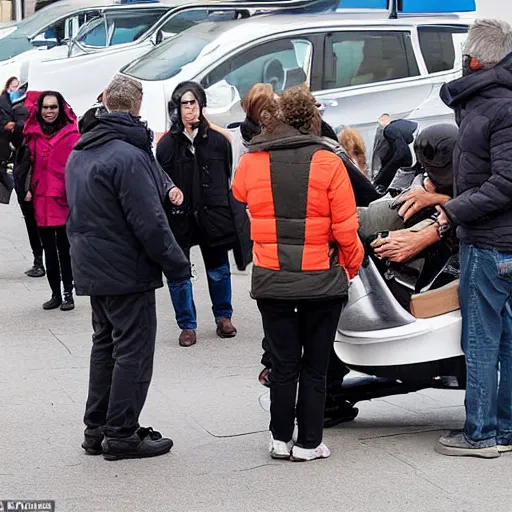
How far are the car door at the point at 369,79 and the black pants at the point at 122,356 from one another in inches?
275

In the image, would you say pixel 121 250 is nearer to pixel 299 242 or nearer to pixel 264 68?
A: pixel 299 242

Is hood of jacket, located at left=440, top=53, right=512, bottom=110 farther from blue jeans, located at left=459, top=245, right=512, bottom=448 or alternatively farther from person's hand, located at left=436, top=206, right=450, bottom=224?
blue jeans, located at left=459, top=245, right=512, bottom=448

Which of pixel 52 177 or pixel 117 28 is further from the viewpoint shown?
pixel 117 28

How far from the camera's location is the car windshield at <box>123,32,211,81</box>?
12.9 meters

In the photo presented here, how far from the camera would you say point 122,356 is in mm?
5664

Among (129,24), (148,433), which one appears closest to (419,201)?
(148,433)

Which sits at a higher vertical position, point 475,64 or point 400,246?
point 475,64

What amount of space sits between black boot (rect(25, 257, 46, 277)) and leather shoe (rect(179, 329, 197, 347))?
2.91 metres

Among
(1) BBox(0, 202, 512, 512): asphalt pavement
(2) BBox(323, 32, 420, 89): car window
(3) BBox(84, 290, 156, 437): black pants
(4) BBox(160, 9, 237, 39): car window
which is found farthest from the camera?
(4) BBox(160, 9, 237, 39): car window

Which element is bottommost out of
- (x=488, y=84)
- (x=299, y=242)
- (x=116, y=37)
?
(x=116, y=37)

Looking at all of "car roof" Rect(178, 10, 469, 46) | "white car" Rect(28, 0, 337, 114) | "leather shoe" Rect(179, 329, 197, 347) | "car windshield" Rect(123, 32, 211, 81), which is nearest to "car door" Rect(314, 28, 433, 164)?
"car roof" Rect(178, 10, 469, 46)

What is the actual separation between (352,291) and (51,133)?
4.26 meters

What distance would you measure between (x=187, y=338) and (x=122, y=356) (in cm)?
274

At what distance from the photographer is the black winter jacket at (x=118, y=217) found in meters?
5.56
